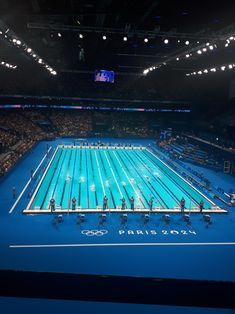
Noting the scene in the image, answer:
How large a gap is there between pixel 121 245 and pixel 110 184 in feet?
34.2

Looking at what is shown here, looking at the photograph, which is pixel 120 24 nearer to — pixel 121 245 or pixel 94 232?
pixel 94 232

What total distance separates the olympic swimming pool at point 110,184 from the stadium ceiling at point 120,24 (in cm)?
989

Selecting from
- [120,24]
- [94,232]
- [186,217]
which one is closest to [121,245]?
[94,232]

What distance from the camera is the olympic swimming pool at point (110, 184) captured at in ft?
62.7

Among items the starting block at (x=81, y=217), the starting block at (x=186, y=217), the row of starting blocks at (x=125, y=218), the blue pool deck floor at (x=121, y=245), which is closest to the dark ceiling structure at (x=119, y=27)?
the starting block at (x=81, y=217)

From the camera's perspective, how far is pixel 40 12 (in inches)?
577

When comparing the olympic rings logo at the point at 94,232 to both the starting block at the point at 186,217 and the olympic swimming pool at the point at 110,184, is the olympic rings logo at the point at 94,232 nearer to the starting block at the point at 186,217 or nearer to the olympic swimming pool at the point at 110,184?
the olympic swimming pool at the point at 110,184

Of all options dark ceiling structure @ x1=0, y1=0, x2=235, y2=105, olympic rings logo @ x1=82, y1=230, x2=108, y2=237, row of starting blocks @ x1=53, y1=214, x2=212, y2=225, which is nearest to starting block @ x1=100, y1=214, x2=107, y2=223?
row of starting blocks @ x1=53, y1=214, x2=212, y2=225

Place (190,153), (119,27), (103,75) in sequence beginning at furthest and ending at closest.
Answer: (103,75), (190,153), (119,27)

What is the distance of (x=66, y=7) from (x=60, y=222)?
10.3 m

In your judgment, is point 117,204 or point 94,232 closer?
point 94,232

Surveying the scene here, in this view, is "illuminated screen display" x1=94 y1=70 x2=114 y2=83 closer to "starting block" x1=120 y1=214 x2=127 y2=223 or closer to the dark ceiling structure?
the dark ceiling structure

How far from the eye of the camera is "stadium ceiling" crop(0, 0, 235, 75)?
1348cm

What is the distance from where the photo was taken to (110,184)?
23578mm
